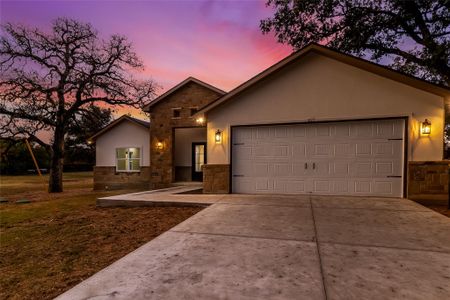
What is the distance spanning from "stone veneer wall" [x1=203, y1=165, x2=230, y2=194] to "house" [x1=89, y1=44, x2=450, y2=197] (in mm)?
39

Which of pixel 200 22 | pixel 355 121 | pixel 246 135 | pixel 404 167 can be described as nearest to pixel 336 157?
pixel 355 121

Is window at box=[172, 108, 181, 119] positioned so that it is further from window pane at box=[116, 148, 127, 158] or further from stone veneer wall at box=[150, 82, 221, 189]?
window pane at box=[116, 148, 127, 158]

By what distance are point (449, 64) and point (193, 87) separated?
41.3 ft

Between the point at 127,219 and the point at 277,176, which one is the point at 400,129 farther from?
the point at 127,219

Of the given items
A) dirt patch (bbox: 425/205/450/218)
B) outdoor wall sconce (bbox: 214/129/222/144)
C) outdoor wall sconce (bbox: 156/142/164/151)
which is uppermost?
outdoor wall sconce (bbox: 214/129/222/144)

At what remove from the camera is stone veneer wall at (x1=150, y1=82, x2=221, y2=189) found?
13.7m

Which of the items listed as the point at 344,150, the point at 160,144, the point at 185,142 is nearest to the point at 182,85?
the point at 185,142

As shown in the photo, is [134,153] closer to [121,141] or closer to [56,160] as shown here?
[121,141]

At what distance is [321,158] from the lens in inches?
322

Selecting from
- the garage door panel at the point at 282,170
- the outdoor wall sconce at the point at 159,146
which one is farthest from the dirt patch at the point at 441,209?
the outdoor wall sconce at the point at 159,146

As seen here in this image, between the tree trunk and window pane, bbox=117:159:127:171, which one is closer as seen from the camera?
the tree trunk

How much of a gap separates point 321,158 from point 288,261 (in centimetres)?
579

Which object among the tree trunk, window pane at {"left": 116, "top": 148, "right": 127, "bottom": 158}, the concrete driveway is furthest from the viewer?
window pane at {"left": 116, "top": 148, "right": 127, "bottom": 158}

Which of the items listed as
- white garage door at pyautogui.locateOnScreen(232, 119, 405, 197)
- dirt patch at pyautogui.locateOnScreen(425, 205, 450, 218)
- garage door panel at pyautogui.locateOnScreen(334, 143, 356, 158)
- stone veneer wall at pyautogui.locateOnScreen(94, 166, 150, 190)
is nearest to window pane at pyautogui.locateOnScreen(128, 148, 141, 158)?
stone veneer wall at pyautogui.locateOnScreen(94, 166, 150, 190)
